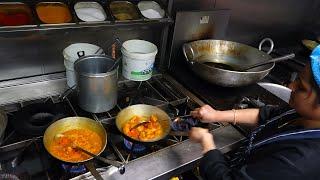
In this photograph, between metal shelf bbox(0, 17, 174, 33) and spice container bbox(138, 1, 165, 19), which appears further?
spice container bbox(138, 1, 165, 19)

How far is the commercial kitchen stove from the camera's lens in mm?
912

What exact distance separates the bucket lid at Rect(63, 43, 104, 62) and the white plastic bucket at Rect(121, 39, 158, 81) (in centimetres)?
13

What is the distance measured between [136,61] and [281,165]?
73cm

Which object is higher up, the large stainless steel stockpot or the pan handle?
the large stainless steel stockpot

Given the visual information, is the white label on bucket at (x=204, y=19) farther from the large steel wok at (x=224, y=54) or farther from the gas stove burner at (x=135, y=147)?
the gas stove burner at (x=135, y=147)

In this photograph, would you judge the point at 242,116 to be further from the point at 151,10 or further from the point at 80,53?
the point at 80,53

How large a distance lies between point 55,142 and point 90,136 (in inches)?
4.7

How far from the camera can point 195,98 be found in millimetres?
1318

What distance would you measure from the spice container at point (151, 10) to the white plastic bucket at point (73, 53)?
0.27 meters

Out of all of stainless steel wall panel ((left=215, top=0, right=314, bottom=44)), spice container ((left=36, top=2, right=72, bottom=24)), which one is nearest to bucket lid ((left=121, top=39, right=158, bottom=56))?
spice container ((left=36, top=2, right=72, bottom=24))

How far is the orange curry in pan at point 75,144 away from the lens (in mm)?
900

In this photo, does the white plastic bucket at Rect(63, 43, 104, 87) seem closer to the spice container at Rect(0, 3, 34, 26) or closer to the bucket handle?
the bucket handle

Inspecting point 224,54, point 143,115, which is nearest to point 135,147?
point 143,115

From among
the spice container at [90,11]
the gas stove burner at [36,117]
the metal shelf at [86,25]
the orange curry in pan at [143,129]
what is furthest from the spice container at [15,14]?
the orange curry in pan at [143,129]
